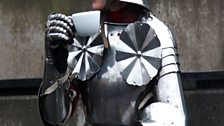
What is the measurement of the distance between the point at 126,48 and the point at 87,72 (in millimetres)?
198

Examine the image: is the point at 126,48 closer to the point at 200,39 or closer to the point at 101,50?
the point at 101,50

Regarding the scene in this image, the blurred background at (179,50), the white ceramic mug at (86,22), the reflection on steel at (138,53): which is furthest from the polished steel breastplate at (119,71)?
the blurred background at (179,50)

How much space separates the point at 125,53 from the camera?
3.12 m

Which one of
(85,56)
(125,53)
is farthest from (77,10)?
(125,53)

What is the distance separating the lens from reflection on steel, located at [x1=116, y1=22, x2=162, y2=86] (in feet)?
10.1

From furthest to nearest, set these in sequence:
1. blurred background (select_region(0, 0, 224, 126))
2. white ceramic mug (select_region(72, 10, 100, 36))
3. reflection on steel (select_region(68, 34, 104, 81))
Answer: blurred background (select_region(0, 0, 224, 126)) → reflection on steel (select_region(68, 34, 104, 81)) → white ceramic mug (select_region(72, 10, 100, 36))

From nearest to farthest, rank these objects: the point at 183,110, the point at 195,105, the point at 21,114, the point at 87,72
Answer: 1. the point at 183,110
2. the point at 87,72
3. the point at 195,105
4. the point at 21,114

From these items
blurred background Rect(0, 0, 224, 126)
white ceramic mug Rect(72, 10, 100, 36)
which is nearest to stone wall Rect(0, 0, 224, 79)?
blurred background Rect(0, 0, 224, 126)

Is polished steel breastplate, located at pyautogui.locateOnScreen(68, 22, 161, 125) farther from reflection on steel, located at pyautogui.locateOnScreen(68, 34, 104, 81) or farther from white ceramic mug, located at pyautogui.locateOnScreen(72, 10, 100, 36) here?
white ceramic mug, located at pyautogui.locateOnScreen(72, 10, 100, 36)

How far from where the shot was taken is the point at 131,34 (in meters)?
3.13

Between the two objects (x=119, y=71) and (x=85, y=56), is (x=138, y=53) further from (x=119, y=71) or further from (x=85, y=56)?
(x=85, y=56)

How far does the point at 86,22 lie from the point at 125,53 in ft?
0.77

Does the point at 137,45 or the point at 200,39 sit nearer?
the point at 137,45

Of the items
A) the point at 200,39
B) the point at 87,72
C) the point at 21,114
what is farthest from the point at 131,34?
the point at 21,114
